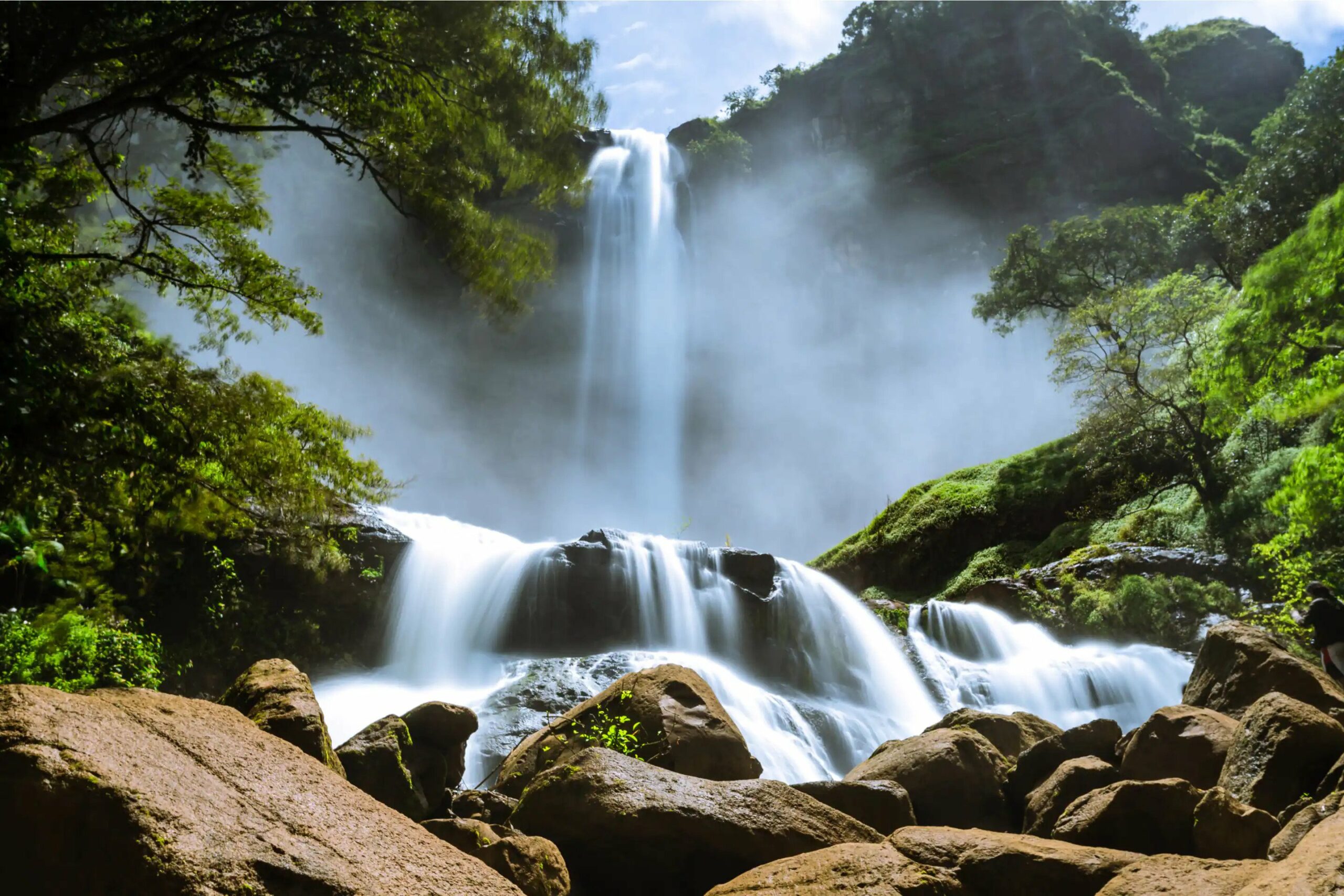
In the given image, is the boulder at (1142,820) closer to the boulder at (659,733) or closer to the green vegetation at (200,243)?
the boulder at (659,733)

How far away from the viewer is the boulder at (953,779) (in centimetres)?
638

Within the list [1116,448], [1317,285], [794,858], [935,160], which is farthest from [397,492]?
[935,160]

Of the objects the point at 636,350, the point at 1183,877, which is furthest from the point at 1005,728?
the point at 636,350

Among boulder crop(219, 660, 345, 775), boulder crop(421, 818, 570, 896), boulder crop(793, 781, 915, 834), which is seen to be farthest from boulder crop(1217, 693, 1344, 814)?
boulder crop(219, 660, 345, 775)

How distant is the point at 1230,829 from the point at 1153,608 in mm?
12543

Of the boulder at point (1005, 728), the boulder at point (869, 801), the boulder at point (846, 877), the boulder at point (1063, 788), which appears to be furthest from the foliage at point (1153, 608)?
the boulder at point (846, 877)

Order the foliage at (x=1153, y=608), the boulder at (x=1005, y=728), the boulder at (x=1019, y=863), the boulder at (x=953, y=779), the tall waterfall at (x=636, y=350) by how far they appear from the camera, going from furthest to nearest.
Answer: the tall waterfall at (x=636, y=350)
the foliage at (x=1153, y=608)
the boulder at (x=1005, y=728)
the boulder at (x=953, y=779)
the boulder at (x=1019, y=863)

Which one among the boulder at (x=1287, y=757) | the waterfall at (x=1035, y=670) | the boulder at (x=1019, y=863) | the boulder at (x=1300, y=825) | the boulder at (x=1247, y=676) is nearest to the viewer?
the boulder at (x=1300, y=825)

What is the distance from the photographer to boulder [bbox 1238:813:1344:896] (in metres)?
2.56

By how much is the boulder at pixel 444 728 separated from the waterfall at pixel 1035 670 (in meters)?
8.52

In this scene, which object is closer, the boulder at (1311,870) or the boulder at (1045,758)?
the boulder at (1311,870)

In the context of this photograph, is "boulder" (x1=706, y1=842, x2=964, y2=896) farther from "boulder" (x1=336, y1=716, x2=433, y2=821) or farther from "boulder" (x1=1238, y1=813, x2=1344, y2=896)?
"boulder" (x1=336, y1=716, x2=433, y2=821)

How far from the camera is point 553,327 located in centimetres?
4459

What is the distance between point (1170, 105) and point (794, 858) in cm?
5678
